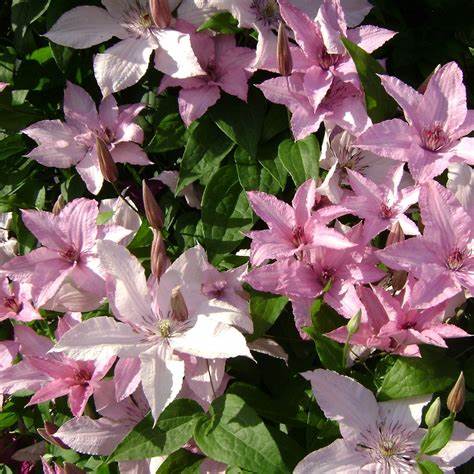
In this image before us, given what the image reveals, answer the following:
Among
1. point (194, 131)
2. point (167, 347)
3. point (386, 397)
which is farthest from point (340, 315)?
point (194, 131)

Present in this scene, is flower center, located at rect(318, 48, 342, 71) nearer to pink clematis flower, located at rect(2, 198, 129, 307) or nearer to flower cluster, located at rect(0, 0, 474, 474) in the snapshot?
flower cluster, located at rect(0, 0, 474, 474)

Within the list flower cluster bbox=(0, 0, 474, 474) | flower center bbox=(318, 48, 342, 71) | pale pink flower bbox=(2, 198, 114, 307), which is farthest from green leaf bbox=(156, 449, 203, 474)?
flower center bbox=(318, 48, 342, 71)

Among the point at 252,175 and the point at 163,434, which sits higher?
the point at 252,175

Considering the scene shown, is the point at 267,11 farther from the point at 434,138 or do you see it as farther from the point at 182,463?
the point at 182,463

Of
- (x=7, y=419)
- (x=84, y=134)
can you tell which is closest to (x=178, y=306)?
(x=84, y=134)

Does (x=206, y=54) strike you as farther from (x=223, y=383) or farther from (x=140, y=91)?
(x=223, y=383)
